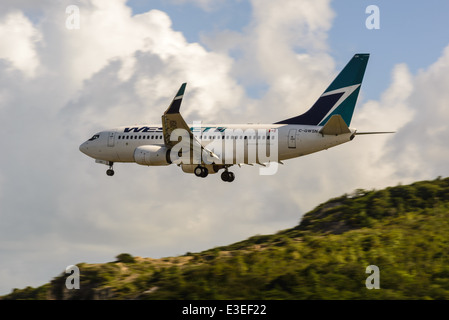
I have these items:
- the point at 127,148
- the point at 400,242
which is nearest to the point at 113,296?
the point at 400,242

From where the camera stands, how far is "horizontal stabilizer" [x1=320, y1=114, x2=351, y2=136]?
4688cm

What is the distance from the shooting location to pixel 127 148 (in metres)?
57.1

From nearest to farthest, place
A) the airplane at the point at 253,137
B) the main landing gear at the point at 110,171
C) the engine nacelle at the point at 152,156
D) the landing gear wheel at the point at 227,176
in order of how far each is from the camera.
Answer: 1. the airplane at the point at 253,137
2. the engine nacelle at the point at 152,156
3. the landing gear wheel at the point at 227,176
4. the main landing gear at the point at 110,171

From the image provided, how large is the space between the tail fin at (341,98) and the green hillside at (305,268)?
29.8ft

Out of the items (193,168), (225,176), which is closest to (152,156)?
(193,168)

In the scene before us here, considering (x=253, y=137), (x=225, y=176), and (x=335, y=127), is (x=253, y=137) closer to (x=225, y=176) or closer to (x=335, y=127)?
(x=335, y=127)

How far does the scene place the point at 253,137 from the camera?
5119 cm

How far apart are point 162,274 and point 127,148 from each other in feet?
71.4

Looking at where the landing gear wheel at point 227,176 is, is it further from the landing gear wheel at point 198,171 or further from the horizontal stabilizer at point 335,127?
the horizontal stabilizer at point 335,127

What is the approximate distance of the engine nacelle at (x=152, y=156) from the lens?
173 ft

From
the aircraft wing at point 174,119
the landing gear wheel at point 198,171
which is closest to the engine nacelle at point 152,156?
the aircraft wing at point 174,119

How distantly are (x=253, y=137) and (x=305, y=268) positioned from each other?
56.8 ft
